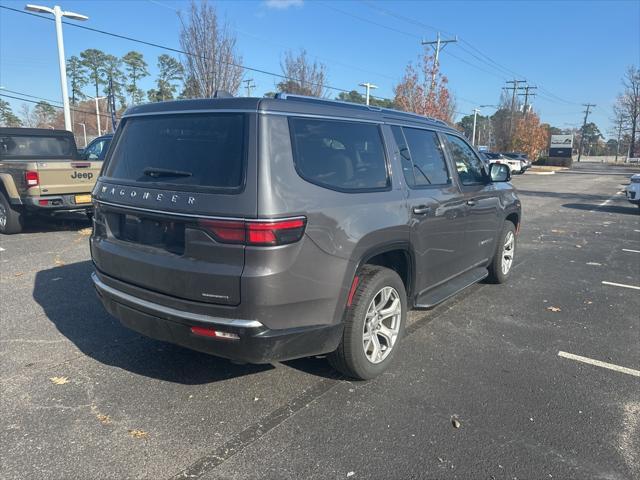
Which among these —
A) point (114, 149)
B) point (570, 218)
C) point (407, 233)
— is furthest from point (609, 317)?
point (570, 218)

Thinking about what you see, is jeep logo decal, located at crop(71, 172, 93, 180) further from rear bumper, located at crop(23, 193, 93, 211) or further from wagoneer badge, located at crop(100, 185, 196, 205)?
wagoneer badge, located at crop(100, 185, 196, 205)

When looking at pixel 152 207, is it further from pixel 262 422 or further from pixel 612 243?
pixel 612 243

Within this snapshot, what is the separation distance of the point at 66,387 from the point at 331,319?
196cm

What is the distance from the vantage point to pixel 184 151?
2.99 metres

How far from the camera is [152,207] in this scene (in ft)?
9.70

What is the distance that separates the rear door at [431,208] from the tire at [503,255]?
4.38ft

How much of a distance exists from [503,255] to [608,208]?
12.3 m

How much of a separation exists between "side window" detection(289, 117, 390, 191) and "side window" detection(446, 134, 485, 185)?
1439 millimetres

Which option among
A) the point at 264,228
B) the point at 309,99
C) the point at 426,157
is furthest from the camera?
the point at 426,157

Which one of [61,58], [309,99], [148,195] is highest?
[61,58]

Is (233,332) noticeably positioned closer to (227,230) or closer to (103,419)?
(227,230)

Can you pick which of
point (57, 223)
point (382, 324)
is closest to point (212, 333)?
point (382, 324)

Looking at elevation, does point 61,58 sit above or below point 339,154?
Answer: above

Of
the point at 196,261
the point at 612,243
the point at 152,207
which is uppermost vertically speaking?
the point at 152,207
